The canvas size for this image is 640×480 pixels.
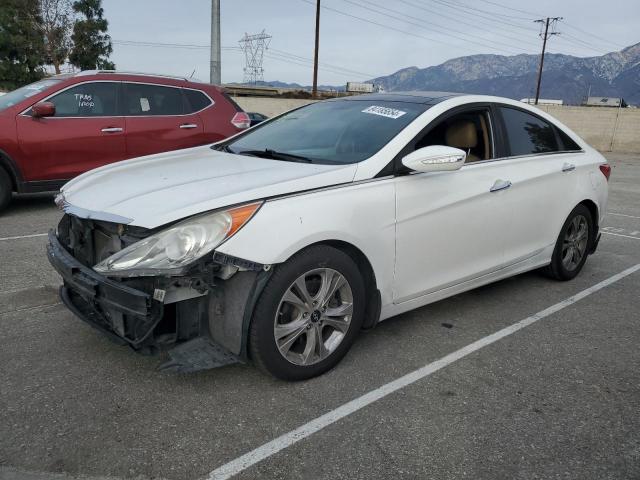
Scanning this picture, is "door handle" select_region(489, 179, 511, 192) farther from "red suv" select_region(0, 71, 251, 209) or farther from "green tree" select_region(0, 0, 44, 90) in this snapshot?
"green tree" select_region(0, 0, 44, 90)

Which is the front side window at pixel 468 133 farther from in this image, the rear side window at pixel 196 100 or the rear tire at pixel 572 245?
the rear side window at pixel 196 100

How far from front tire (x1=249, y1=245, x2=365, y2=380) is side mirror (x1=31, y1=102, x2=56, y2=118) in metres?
5.24

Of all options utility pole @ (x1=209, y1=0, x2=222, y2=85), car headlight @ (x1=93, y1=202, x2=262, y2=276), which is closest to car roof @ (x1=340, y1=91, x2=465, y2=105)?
car headlight @ (x1=93, y1=202, x2=262, y2=276)

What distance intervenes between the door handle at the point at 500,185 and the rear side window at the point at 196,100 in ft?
17.0

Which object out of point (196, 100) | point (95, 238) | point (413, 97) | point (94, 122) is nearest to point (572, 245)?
point (413, 97)

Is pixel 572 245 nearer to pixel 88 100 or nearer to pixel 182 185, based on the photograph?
pixel 182 185

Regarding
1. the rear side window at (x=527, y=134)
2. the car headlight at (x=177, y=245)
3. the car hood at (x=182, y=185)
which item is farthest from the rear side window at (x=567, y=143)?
Answer: the car headlight at (x=177, y=245)

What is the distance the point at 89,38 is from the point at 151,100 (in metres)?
33.4

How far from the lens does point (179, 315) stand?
2.62 m

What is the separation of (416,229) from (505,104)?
1.60 metres

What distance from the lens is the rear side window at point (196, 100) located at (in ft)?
25.7

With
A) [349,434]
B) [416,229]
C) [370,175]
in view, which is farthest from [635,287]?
[349,434]

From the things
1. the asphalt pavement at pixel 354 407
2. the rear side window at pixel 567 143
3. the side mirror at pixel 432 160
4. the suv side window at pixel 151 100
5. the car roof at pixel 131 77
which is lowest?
the asphalt pavement at pixel 354 407

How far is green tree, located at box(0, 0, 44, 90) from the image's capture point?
1341 inches
